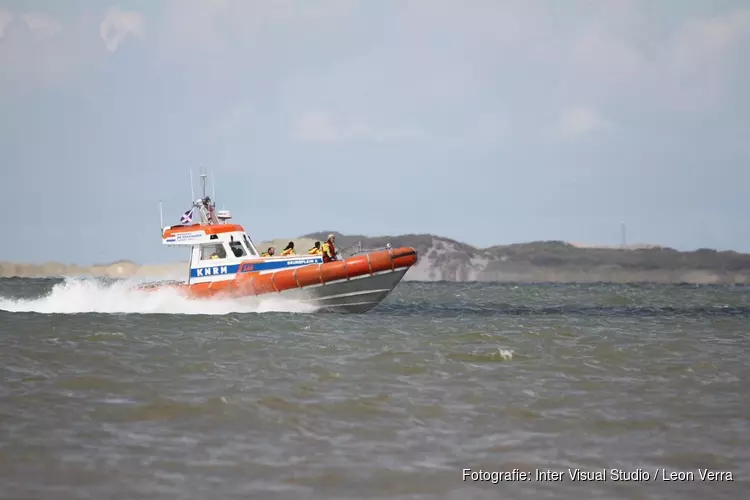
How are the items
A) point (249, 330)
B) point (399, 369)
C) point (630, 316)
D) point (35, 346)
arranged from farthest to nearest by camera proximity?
1. point (630, 316)
2. point (249, 330)
3. point (35, 346)
4. point (399, 369)

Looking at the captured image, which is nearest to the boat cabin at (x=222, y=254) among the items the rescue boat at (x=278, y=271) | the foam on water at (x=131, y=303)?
the rescue boat at (x=278, y=271)

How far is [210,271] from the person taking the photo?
Result: 2492cm

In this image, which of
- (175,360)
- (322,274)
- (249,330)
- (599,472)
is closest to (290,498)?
(599,472)

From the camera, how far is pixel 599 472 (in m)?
7.81

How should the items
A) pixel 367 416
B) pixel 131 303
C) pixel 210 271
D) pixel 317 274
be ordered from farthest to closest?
pixel 131 303 < pixel 210 271 < pixel 317 274 < pixel 367 416

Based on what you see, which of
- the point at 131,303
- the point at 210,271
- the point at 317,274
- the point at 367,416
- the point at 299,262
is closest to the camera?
the point at 367,416

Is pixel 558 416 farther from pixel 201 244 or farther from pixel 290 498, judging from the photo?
pixel 201 244

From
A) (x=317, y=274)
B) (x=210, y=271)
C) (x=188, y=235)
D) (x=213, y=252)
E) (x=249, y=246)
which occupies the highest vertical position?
(x=188, y=235)

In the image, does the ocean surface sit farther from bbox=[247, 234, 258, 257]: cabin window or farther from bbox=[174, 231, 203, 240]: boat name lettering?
bbox=[174, 231, 203, 240]: boat name lettering

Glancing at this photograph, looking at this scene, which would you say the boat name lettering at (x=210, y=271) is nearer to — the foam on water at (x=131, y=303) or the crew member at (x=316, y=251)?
the foam on water at (x=131, y=303)

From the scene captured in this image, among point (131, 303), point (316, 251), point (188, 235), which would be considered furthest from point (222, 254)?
point (131, 303)

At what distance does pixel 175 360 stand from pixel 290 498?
796cm

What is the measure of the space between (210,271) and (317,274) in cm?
307

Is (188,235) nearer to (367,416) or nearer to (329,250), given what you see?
(329,250)
